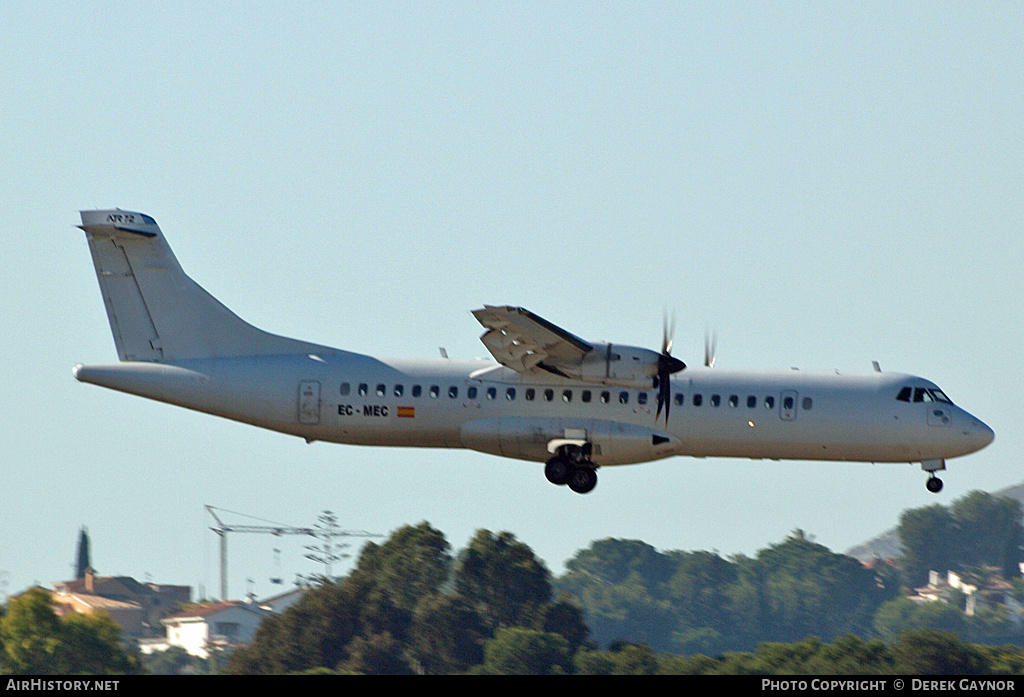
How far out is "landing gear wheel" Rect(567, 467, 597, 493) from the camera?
110ft

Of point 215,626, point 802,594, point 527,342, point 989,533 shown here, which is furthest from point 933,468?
point 989,533

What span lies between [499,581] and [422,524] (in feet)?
15.4

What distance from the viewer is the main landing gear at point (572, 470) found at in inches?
1310

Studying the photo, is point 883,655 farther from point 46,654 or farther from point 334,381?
point 46,654

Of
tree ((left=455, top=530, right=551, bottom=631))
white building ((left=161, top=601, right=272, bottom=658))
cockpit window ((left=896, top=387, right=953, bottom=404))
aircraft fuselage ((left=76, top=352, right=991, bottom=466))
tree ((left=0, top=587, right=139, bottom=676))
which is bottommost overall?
white building ((left=161, top=601, right=272, bottom=658))

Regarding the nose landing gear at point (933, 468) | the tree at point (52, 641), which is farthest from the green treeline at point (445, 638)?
the nose landing gear at point (933, 468)

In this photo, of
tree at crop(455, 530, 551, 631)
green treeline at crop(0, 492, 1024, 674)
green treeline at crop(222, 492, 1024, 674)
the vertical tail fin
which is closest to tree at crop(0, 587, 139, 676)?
green treeline at crop(0, 492, 1024, 674)

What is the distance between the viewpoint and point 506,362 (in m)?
33.3

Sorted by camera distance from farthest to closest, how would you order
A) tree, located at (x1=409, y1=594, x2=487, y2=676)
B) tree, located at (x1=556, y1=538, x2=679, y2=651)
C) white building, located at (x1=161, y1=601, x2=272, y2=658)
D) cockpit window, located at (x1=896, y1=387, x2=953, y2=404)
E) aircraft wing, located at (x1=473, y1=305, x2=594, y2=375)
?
1. tree, located at (x1=556, y1=538, x2=679, y2=651)
2. white building, located at (x1=161, y1=601, x2=272, y2=658)
3. tree, located at (x1=409, y1=594, x2=487, y2=676)
4. cockpit window, located at (x1=896, y1=387, x2=953, y2=404)
5. aircraft wing, located at (x1=473, y1=305, x2=594, y2=375)

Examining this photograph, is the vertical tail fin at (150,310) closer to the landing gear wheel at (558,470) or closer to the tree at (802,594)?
the landing gear wheel at (558,470)

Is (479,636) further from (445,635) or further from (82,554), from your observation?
(82,554)

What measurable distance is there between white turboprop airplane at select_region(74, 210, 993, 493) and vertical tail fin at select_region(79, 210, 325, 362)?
472 mm

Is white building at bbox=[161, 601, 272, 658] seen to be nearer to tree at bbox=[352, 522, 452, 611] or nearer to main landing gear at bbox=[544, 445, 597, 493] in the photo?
tree at bbox=[352, 522, 452, 611]

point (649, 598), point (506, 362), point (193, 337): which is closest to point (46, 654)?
point (193, 337)
